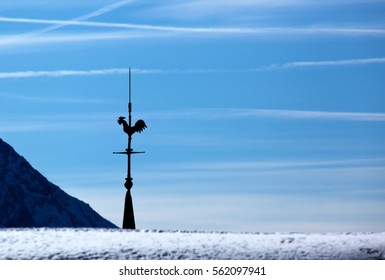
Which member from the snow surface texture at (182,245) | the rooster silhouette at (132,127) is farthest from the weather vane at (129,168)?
the snow surface texture at (182,245)

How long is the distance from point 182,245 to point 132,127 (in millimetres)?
13116

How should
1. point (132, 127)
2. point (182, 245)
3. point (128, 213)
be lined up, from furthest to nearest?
point (132, 127) → point (128, 213) → point (182, 245)

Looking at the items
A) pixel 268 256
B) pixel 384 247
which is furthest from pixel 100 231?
pixel 384 247

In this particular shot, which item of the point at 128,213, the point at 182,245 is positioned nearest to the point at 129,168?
the point at 128,213

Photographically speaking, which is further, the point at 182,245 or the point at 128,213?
the point at 128,213

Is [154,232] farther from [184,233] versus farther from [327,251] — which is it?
[327,251]

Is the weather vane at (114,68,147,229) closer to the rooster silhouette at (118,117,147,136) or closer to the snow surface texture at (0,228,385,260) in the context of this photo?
the rooster silhouette at (118,117,147,136)

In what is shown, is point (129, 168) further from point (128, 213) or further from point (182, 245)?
point (182, 245)

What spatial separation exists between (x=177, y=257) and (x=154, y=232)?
256 centimetres

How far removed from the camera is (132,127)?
29.0 meters

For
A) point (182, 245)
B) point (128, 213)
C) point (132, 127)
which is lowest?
point (182, 245)

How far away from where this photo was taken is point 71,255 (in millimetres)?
15367

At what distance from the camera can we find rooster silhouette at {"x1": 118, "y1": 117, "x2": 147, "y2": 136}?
28.9 metres

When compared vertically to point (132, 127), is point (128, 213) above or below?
below
